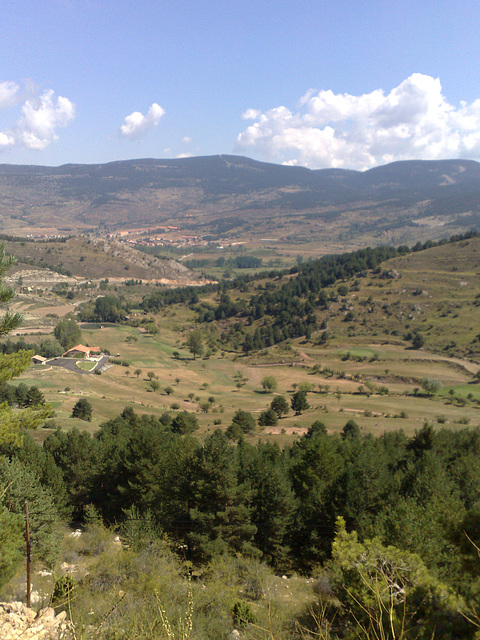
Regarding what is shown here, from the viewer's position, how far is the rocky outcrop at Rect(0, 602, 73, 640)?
310 inches

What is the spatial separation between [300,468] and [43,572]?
2139 centimetres

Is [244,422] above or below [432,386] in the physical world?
above

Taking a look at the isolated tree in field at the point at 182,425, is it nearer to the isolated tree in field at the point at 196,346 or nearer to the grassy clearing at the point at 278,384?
the grassy clearing at the point at 278,384

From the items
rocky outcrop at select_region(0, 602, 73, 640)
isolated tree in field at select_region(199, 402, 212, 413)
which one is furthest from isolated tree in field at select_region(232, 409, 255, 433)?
rocky outcrop at select_region(0, 602, 73, 640)

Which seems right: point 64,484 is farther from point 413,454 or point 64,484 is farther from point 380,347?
point 380,347

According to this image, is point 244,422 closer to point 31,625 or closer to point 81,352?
point 31,625

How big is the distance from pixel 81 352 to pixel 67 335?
444 inches

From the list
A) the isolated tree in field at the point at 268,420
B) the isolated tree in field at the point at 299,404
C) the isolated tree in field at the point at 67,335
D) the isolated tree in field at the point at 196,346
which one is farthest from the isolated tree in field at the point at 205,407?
the isolated tree in field at the point at 67,335

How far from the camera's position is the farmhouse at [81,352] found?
124188 mm

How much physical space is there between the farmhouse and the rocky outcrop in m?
119

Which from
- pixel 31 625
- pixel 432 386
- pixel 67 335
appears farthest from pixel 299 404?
pixel 67 335

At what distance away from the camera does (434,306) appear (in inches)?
6093

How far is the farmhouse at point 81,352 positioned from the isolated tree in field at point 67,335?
3.10 meters

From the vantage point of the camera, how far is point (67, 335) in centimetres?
13200
